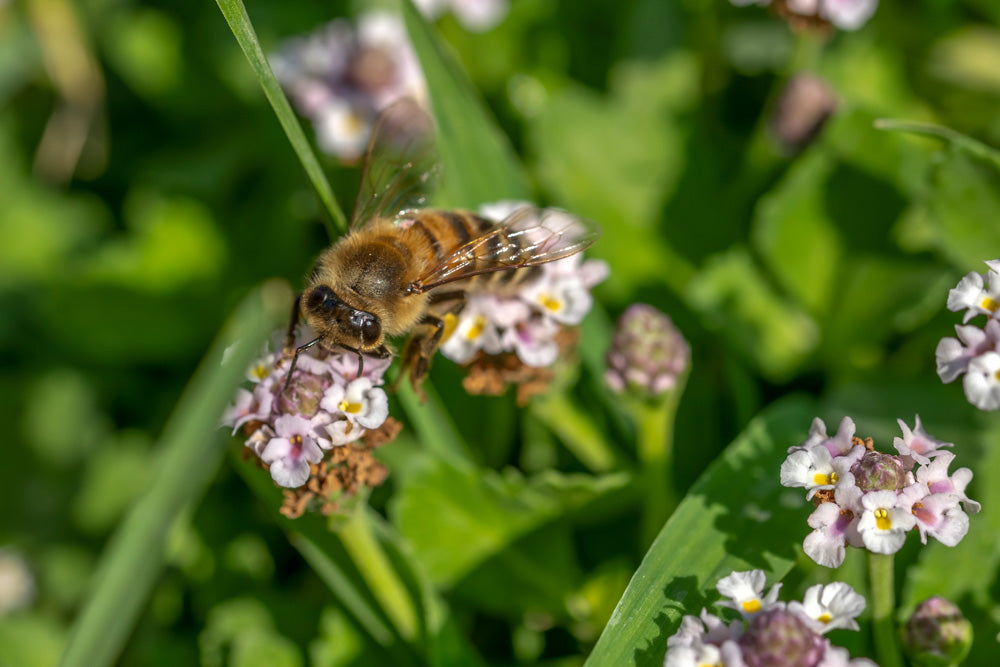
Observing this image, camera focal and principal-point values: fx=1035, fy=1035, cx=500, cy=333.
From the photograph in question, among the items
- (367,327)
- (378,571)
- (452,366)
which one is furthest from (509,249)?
(452,366)

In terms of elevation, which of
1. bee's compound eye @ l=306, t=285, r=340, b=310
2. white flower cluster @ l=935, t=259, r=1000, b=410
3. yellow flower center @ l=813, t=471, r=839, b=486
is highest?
bee's compound eye @ l=306, t=285, r=340, b=310

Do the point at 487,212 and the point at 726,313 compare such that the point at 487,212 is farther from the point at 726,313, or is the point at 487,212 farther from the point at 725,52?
the point at 725,52

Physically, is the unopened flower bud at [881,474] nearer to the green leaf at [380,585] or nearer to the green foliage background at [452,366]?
the green foliage background at [452,366]

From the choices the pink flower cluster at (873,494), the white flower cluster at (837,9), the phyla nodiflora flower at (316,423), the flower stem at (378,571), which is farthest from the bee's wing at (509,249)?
the white flower cluster at (837,9)

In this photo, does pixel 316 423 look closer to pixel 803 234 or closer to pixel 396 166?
pixel 396 166

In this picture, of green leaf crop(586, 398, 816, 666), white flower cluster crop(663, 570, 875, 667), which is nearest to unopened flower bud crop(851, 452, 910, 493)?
white flower cluster crop(663, 570, 875, 667)

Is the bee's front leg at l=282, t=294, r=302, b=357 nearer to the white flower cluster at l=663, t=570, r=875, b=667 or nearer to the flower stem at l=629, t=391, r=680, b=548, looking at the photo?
the flower stem at l=629, t=391, r=680, b=548
